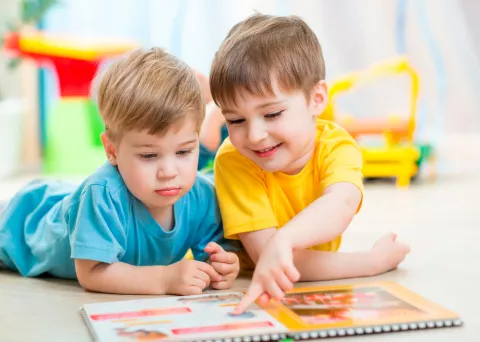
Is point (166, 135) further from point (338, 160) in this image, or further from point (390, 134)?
point (390, 134)

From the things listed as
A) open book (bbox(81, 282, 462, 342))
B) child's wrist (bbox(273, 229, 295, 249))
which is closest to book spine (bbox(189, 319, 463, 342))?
open book (bbox(81, 282, 462, 342))

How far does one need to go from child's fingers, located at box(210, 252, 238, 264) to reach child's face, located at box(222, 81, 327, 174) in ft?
0.47

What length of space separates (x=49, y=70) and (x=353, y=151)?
7.29ft

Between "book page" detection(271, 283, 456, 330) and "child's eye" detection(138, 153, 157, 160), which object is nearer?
"book page" detection(271, 283, 456, 330)

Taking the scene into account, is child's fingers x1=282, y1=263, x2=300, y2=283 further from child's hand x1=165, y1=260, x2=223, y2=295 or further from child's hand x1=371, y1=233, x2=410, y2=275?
child's hand x1=371, y1=233, x2=410, y2=275

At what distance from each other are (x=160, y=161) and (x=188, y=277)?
0.17 meters

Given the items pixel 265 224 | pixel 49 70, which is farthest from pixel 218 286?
pixel 49 70

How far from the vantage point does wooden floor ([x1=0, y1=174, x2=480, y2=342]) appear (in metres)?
0.97

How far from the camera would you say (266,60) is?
1.14 m

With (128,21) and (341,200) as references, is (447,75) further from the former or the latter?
(341,200)

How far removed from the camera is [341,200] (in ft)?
3.79

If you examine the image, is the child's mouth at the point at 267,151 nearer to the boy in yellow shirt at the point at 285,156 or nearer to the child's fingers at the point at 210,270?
the boy in yellow shirt at the point at 285,156

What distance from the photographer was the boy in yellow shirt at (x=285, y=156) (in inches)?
44.6

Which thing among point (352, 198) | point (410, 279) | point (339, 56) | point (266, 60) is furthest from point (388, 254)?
point (339, 56)
